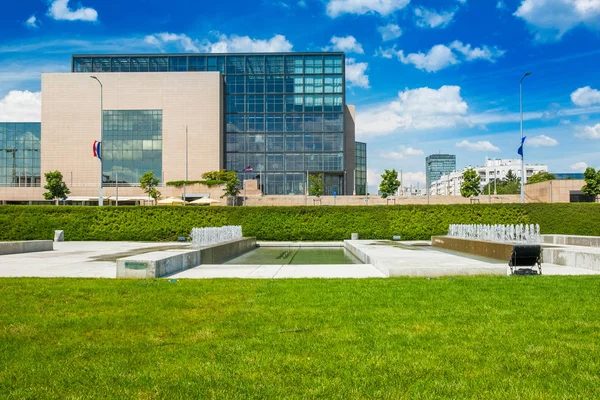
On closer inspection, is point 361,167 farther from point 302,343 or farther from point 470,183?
point 302,343

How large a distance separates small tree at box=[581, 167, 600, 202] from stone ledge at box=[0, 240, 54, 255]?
47182mm

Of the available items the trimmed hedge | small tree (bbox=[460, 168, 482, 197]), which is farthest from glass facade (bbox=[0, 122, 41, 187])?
small tree (bbox=[460, 168, 482, 197])

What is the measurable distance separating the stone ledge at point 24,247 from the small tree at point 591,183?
4718cm

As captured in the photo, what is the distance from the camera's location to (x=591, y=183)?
45406 millimetres

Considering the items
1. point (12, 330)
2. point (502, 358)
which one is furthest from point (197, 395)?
point (12, 330)

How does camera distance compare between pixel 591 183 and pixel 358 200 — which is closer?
pixel 591 183

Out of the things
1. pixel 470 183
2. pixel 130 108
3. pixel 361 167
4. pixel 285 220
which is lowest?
pixel 285 220

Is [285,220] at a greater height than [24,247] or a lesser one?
greater

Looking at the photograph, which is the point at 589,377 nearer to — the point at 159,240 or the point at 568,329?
the point at 568,329

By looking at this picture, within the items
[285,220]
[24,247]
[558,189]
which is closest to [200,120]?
[285,220]

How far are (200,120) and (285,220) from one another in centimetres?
4055

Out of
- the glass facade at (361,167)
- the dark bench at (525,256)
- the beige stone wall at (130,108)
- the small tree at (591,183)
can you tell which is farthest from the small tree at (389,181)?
the dark bench at (525,256)

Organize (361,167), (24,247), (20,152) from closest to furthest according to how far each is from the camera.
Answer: (24,247)
(20,152)
(361,167)

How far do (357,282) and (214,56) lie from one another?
233 feet
